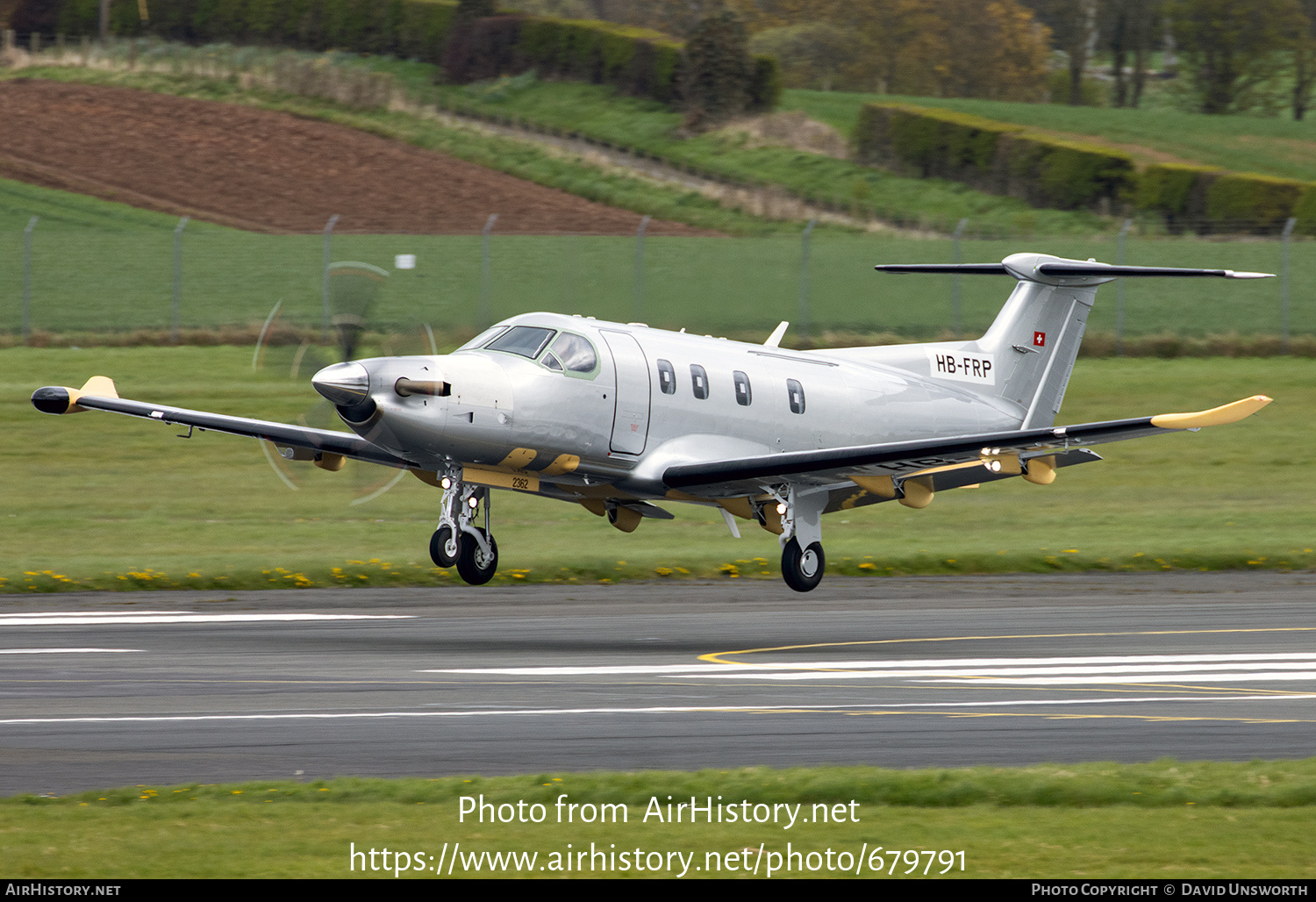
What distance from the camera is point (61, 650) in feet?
56.7

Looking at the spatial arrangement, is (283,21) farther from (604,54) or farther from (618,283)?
(618,283)

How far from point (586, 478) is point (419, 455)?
2.58m

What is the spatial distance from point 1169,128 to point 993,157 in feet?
49.9

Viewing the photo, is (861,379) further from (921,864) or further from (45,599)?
(921,864)

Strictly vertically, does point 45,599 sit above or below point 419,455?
below

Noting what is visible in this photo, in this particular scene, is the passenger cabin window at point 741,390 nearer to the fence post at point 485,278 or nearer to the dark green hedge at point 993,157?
the fence post at point 485,278

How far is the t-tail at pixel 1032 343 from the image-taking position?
1013 inches

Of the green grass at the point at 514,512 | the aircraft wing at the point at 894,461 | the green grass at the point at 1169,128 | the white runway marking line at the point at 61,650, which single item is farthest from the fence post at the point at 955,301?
the white runway marking line at the point at 61,650

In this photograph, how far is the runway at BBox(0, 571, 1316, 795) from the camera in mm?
12047

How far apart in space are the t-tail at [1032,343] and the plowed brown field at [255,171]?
31.8 metres

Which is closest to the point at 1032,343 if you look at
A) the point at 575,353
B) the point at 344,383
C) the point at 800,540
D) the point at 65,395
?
the point at 800,540

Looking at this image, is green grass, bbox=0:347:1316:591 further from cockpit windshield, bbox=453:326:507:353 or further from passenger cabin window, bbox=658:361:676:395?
passenger cabin window, bbox=658:361:676:395

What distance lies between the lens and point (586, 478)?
21297mm

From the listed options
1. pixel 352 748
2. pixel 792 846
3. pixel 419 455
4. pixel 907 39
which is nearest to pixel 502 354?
pixel 419 455
